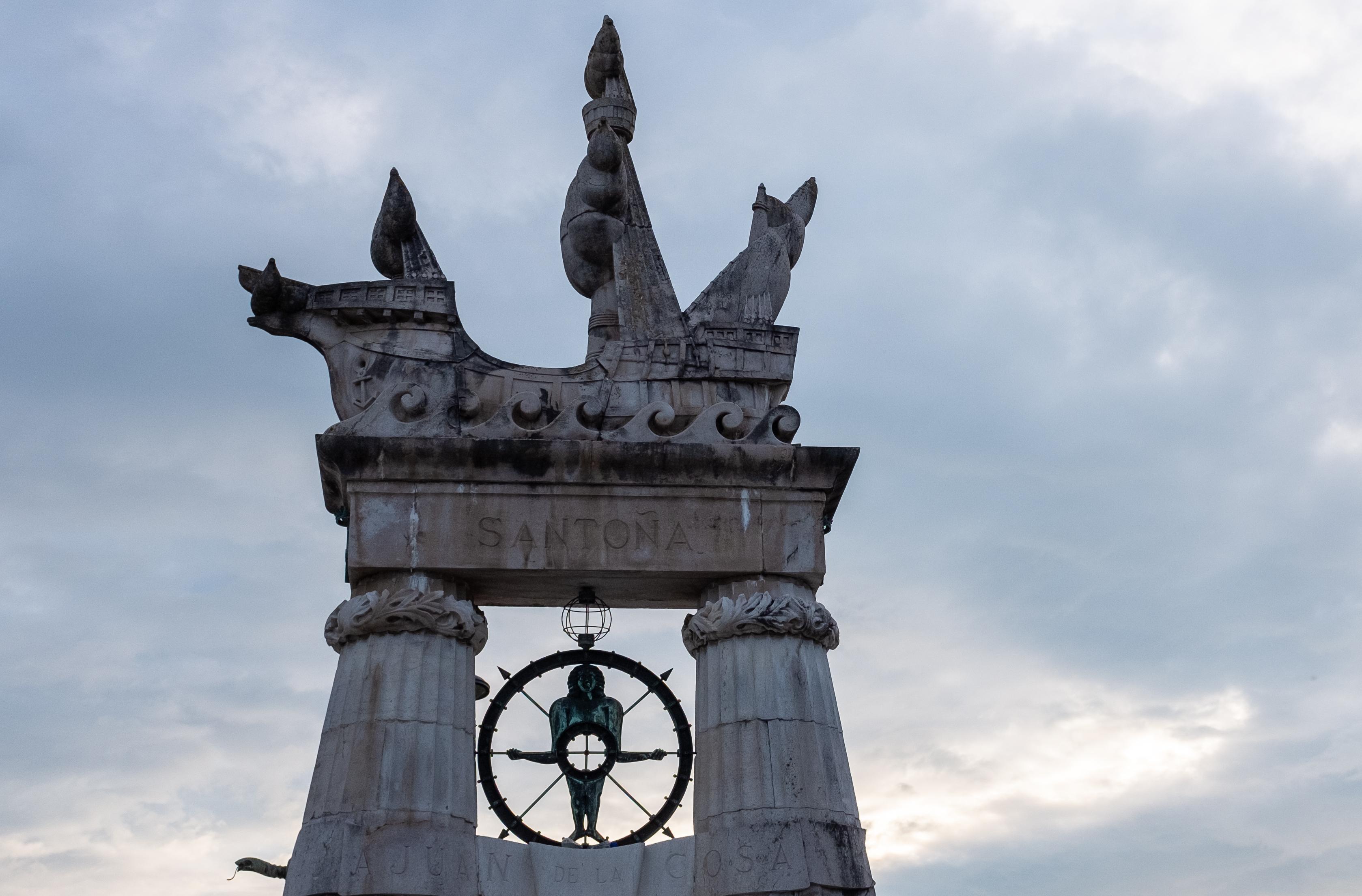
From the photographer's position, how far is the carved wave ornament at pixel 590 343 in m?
15.2

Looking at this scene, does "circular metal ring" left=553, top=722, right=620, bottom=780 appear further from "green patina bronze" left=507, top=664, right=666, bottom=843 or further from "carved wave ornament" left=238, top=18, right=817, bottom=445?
"carved wave ornament" left=238, top=18, right=817, bottom=445

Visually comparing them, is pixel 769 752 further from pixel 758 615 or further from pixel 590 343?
pixel 590 343

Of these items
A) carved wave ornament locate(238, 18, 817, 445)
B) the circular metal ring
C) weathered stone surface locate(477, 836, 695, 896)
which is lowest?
weathered stone surface locate(477, 836, 695, 896)

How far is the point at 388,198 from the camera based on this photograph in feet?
53.3

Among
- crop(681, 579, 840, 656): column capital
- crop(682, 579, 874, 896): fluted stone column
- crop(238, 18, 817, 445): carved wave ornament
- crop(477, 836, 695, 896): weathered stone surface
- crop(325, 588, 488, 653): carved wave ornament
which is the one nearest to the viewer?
crop(682, 579, 874, 896): fluted stone column

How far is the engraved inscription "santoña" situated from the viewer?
48.1 ft

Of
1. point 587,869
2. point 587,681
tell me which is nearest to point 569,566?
point 587,681

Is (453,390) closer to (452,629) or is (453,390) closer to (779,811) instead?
(452,629)

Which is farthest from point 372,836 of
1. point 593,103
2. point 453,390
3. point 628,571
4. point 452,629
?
point 593,103

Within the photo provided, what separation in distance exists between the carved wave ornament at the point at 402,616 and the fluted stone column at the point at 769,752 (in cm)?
217

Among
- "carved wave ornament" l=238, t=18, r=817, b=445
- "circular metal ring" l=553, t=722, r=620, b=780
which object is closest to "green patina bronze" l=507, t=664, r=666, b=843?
"circular metal ring" l=553, t=722, r=620, b=780

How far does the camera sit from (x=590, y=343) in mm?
16703

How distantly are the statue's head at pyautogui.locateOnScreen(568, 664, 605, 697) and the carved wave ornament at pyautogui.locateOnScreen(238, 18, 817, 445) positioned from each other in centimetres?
229

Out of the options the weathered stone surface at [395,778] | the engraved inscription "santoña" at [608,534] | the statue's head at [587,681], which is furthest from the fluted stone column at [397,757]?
the statue's head at [587,681]
